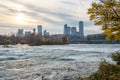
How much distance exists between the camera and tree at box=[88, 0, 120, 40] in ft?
73.3

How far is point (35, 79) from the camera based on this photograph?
838 inches

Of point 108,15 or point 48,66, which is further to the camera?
point 48,66

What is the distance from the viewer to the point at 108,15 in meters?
22.8

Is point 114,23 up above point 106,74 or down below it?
above

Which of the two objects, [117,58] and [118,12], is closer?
[117,58]

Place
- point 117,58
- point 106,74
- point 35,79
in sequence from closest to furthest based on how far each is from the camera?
point 106,74 → point 117,58 → point 35,79

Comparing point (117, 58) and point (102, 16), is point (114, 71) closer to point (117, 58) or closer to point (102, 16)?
point (117, 58)

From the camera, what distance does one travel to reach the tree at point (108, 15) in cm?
2233

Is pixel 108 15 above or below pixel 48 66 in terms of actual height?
above

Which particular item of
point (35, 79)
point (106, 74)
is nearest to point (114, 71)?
point (106, 74)

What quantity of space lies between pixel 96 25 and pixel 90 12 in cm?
141

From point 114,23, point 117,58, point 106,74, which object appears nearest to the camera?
point 106,74

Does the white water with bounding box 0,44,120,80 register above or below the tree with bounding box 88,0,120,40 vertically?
below

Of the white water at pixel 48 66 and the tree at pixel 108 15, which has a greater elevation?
the tree at pixel 108 15
